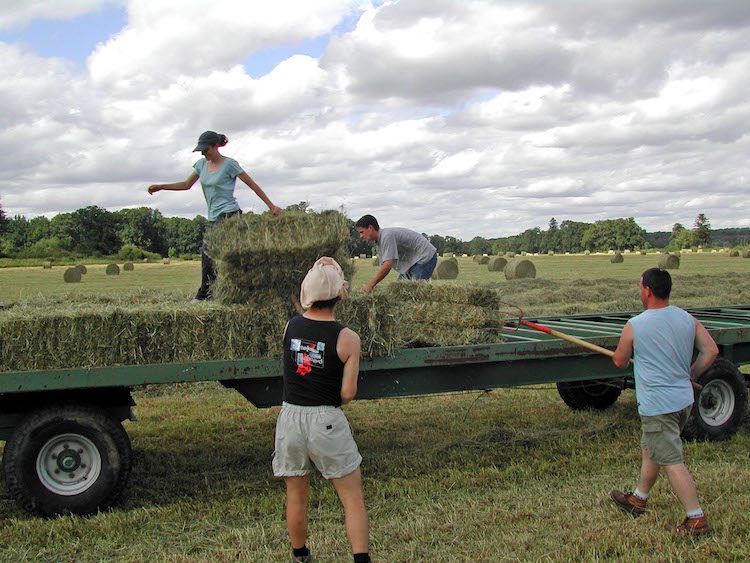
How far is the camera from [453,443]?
6.83m

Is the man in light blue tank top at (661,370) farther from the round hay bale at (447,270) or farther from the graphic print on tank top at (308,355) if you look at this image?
the round hay bale at (447,270)

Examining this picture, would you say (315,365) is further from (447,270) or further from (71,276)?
(71,276)

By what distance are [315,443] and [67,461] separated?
6.97 ft

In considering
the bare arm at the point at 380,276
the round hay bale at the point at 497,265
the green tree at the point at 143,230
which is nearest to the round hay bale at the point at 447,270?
the round hay bale at the point at 497,265

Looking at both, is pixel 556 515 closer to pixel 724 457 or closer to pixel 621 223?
pixel 724 457

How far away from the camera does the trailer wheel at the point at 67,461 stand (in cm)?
500

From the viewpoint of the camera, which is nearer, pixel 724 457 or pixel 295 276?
pixel 295 276

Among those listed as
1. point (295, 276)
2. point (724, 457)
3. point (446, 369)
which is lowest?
point (724, 457)

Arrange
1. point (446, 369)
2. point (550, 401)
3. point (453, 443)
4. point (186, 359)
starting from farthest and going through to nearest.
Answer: point (550, 401) < point (453, 443) < point (446, 369) < point (186, 359)

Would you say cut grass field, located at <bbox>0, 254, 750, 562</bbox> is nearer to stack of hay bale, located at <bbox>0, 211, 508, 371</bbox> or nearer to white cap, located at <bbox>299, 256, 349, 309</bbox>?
stack of hay bale, located at <bbox>0, 211, 508, 371</bbox>

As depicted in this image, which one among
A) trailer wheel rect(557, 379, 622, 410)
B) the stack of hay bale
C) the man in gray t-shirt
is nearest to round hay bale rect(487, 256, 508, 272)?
trailer wheel rect(557, 379, 622, 410)

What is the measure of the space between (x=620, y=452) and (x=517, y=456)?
33.0 inches

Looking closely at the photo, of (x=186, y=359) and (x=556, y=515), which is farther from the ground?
(x=186, y=359)

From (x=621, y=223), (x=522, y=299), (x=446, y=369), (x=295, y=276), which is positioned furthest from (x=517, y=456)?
(x=621, y=223)
